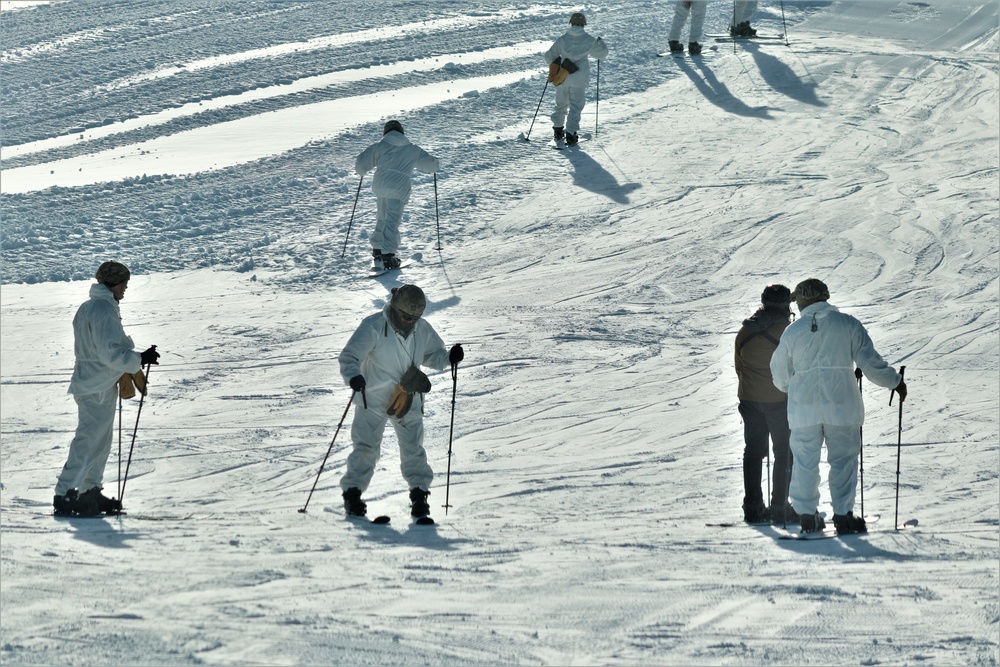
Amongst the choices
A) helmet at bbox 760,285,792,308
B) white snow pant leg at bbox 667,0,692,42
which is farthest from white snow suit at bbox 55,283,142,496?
white snow pant leg at bbox 667,0,692,42

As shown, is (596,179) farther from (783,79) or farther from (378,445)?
(378,445)

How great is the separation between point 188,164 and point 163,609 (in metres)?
11.2

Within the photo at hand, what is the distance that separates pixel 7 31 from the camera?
20922 millimetres

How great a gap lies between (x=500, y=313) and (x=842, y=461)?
208 inches

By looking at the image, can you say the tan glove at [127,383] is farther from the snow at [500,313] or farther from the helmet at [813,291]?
the helmet at [813,291]

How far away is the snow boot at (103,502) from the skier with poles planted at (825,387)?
13.1 ft

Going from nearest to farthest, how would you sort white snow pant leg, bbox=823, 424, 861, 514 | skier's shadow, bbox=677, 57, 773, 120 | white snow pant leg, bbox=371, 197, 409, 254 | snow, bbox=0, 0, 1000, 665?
snow, bbox=0, 0, 1000, 665 → white snow pant leg, bbox=823, 424, 861, 514 → white snow pant leg, bbox=371, 197, 409, 254 → skier's shadow, bbox=677, 57, 773, 120

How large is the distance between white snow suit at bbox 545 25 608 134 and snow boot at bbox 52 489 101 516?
964 cm

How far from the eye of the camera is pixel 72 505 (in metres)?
7.76

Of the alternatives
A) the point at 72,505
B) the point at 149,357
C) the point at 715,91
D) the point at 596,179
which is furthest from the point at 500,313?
the point at 715,91

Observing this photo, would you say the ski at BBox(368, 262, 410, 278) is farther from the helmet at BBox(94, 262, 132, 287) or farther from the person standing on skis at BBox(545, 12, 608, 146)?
the helmet at BBox(94, 262, 132, 287)

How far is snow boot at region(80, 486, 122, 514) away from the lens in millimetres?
7812

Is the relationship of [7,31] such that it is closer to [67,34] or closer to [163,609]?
[67,34]

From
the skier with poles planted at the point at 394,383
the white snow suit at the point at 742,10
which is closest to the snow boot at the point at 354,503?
the skier with poles planted at the point at 394,383
